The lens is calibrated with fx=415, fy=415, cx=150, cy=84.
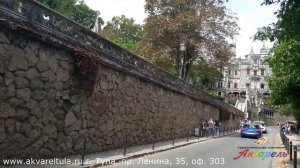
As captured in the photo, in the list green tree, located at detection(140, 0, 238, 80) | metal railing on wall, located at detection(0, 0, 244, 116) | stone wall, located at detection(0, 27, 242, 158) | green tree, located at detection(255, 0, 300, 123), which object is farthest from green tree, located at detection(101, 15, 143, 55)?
stone wall, located at detection(0, 27, 242, 158)

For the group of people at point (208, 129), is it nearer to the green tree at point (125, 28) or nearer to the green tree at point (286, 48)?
the green tree at point (286, 48)

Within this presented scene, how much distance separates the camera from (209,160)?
16.4m

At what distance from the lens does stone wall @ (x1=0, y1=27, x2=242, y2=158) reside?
11383 mm

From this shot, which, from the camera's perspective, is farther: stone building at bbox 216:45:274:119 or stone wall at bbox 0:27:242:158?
stone building at bbox 216:45:274:119

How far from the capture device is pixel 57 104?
13.5 metres

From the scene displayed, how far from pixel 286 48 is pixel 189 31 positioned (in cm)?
2325

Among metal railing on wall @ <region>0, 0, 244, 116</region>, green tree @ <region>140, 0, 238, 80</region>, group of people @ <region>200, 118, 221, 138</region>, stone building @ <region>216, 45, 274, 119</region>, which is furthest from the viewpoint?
stone building @ <region>216, 45, 274, 119</region>

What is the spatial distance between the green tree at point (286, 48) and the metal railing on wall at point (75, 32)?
245 inches

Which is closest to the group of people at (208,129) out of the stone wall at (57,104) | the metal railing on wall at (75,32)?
the metal railing on wall at (75,32)

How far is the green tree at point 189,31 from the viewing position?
1625 inches

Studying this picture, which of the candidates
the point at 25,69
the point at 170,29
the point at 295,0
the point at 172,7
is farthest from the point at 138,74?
the point at 172,7

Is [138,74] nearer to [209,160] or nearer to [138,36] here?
A: [209,160]

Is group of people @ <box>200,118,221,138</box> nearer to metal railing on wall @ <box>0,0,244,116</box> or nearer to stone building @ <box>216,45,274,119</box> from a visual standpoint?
metal railing on wall @ <box>0,0,244,116</box>

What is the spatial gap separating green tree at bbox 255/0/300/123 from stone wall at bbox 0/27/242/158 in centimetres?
661
